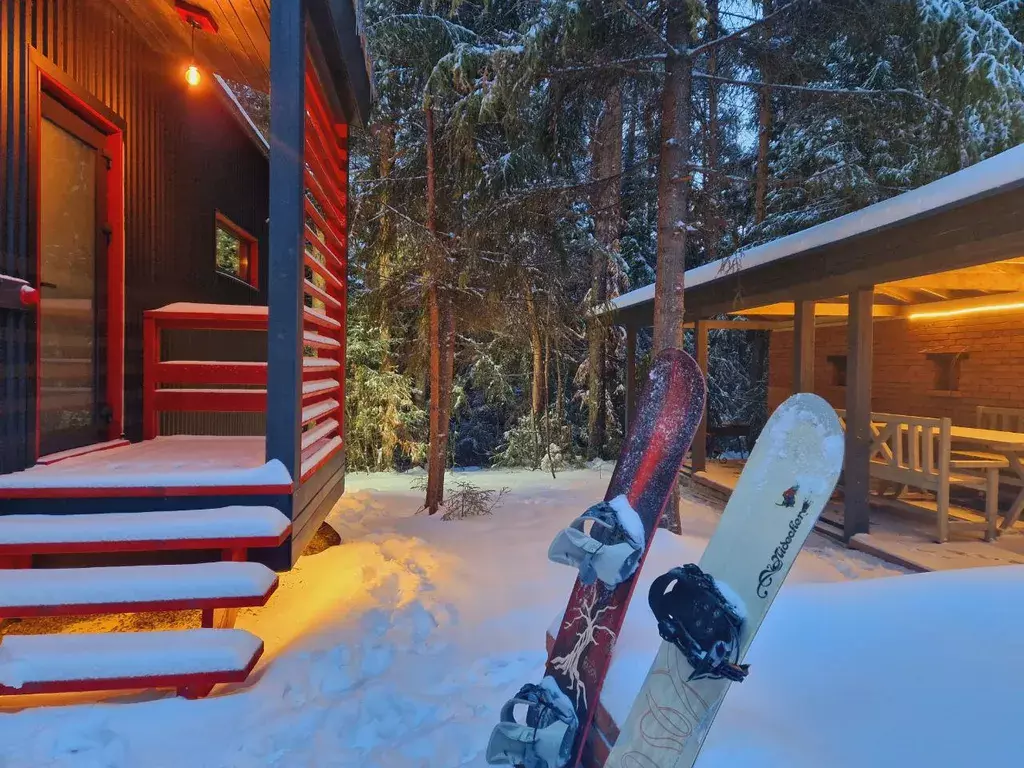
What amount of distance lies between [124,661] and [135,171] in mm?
3586

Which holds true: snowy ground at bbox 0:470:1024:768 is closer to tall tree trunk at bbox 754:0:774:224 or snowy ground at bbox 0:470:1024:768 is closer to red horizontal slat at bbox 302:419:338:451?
red horizontal slat at bbox 302:419:338:451

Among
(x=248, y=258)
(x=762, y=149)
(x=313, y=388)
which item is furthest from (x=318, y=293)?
(x=762, y=149)

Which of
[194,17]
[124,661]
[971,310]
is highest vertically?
[194,17]

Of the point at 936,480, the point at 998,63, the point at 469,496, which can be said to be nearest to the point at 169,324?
the point at 469,496

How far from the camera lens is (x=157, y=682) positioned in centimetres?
223

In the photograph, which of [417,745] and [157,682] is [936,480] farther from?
[157,682]

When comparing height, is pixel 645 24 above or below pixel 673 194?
above

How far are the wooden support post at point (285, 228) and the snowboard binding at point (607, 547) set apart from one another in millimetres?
1467

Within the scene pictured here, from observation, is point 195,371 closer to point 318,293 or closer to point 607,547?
point 318,293

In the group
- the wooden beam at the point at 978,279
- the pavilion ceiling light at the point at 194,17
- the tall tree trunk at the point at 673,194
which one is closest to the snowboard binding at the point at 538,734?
the tall tree trunk at the point at 673,194

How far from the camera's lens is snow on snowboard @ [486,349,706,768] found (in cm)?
169

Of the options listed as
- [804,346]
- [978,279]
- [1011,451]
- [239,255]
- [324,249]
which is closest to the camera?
[324,249]

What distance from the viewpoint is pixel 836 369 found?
29.5ft

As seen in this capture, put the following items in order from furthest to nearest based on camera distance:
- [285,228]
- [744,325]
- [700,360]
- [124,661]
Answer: [744,325]
[700,360]
[285,228]
[124,661]
